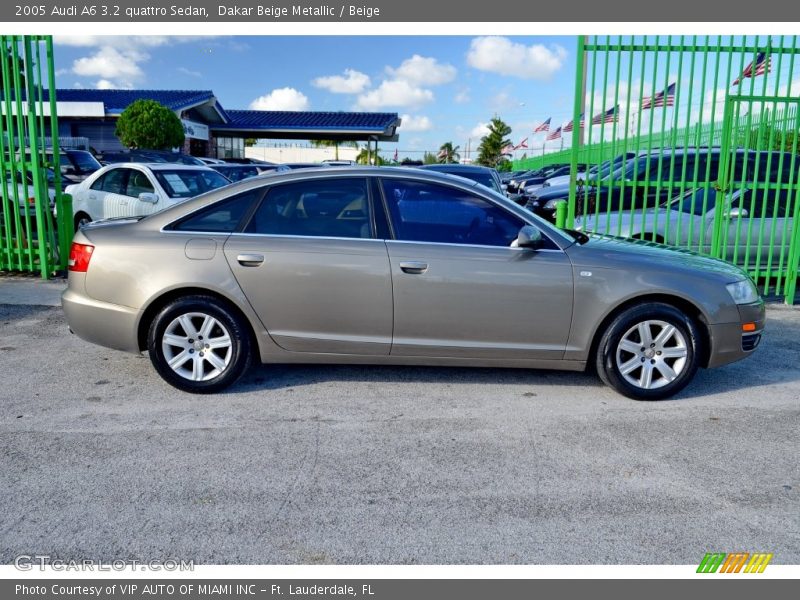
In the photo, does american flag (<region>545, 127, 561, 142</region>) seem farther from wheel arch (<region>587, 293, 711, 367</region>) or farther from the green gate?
wheel arch (<region>587, 293, 711, 367</region>)

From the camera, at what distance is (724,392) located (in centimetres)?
521

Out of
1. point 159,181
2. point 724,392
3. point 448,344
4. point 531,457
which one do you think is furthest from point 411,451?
point 159,181

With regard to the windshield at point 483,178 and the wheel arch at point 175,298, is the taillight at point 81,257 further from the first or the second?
the windshield at point 483,178

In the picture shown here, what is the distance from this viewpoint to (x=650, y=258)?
4.97 m

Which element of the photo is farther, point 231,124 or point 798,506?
point 231,124

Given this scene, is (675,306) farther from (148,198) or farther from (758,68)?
(148,198)

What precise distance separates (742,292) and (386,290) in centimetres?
262

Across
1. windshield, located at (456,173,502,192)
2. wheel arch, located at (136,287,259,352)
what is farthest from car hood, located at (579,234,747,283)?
windshield, located at (456,173,502,192)

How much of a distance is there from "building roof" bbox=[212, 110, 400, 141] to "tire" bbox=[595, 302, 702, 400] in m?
31.4

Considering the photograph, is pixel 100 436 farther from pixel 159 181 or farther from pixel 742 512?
pixel 159 181

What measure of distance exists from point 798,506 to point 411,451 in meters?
2.04

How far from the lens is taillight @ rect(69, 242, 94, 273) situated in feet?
16.3

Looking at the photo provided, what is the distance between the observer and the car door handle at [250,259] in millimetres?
4805

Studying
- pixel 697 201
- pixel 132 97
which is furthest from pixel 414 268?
pixel 132 97
